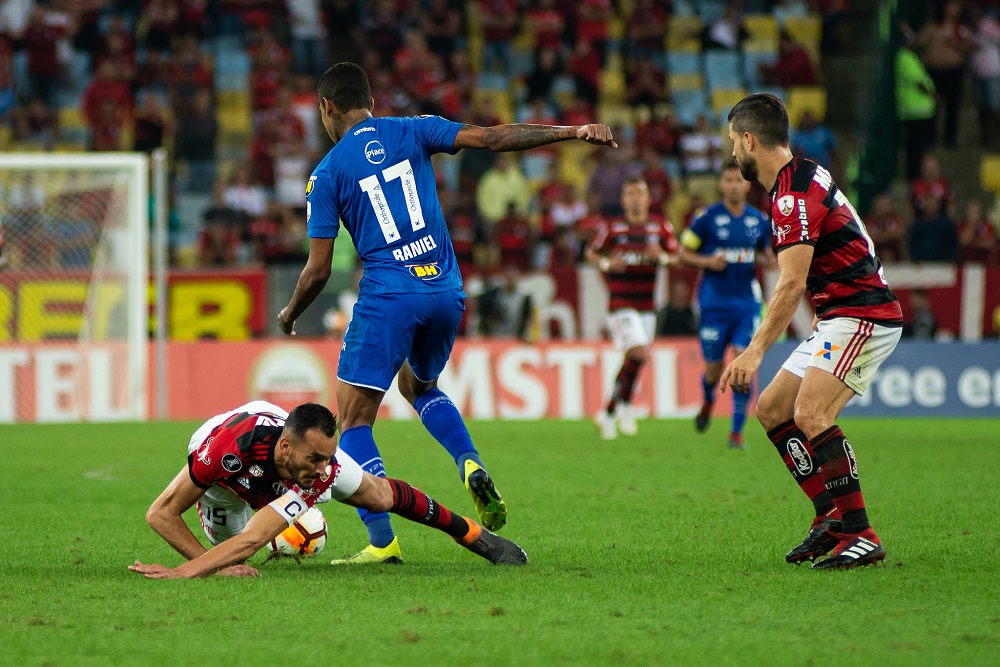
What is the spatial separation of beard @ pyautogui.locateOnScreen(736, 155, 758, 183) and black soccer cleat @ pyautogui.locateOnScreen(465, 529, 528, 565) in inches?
80.0

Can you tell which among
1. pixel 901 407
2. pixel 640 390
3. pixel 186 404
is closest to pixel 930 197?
pixel 901 407

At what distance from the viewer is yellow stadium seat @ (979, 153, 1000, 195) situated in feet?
73.2

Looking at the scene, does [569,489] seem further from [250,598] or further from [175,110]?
[175,110]

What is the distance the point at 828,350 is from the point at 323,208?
243 cm

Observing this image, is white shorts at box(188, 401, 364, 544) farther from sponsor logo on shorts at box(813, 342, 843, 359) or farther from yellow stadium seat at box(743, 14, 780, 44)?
yellow stadium seat at box(743, 14, 780, 44)

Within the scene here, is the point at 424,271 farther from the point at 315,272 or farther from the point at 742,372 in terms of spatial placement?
the point at 742,372

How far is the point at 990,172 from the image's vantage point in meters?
22.5

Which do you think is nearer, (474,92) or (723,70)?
(474,92)

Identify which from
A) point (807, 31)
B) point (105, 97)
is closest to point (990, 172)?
point (807, 31)

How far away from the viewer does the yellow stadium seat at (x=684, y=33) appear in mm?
24328

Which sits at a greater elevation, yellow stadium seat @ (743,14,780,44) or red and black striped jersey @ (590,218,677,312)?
yellow stadium seat @ (743,14,780,44)

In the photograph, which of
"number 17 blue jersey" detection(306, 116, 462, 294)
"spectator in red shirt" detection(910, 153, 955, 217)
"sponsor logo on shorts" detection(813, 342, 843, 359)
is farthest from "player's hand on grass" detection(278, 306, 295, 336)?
"spectator in red shirt" detection(910, 153, 955, 217)

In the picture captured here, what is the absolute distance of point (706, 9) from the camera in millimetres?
24906

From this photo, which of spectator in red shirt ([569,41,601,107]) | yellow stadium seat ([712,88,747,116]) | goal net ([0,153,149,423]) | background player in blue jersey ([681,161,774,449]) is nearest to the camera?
background player in blue jersey ([681,161,774,449])
